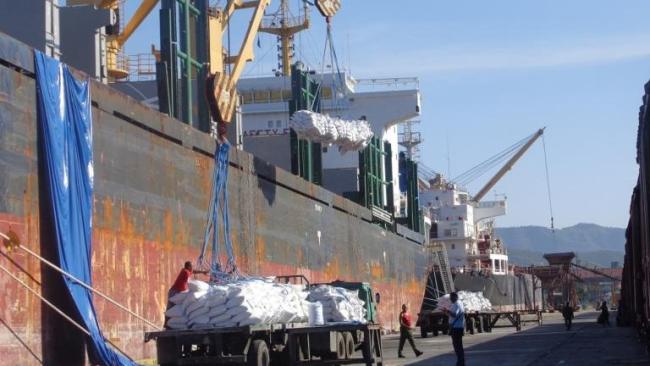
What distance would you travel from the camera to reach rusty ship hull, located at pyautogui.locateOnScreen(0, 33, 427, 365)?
18.1 meters

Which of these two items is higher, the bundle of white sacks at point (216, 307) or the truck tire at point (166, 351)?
the bundle of white sacks at point (216, 307)

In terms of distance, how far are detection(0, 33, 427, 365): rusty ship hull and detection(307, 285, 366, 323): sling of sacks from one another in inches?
148

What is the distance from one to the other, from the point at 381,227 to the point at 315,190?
13.6 meters

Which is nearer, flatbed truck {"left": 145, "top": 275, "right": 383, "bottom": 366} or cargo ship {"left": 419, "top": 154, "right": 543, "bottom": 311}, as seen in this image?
flatbed truck {"left": 145, "top": 275, "right": 383, "bottom": 366}

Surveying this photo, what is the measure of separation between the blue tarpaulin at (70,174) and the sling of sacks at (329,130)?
690 inches

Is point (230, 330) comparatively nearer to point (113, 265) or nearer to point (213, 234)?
point (113, 265)

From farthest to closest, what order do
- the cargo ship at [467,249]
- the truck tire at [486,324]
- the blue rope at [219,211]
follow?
the cargo ship at [467,249], the truck tire at [486,324], the blue rope at [219,211]

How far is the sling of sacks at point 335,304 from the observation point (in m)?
21.4

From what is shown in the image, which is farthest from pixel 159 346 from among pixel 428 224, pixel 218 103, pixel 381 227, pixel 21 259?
pixel 428 224

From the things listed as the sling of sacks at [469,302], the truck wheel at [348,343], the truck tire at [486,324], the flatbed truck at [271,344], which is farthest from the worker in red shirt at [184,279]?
the truck tire at [486,324]

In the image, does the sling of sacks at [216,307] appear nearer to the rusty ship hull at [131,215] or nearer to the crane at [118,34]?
the rusty ship hull at [131,215]

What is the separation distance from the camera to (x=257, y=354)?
59.3 feet

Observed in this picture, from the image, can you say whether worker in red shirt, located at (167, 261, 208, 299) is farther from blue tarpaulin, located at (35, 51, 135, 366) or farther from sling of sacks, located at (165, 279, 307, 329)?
blue tarpaulin, located at (35, 51, 135, 366)

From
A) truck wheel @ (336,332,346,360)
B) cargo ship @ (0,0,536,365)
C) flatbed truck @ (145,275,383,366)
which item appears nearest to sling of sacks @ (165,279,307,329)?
flatbed truck @ (145,275,383,366)
